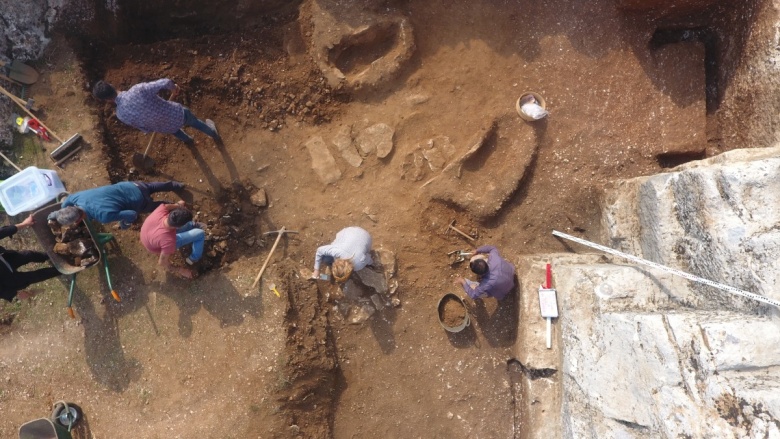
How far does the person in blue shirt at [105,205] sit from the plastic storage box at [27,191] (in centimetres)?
59

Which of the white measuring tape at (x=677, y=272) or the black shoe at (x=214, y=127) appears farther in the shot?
the black shoe at (x=214, y=127)

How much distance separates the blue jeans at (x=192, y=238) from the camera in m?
5.01

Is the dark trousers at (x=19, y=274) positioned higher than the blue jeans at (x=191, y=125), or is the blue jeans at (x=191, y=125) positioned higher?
the blue jeans at (x=191, y=125)

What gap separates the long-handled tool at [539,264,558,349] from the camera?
496 cm

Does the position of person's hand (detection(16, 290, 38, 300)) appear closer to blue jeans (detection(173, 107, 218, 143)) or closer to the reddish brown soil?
blue jeans (detection(173, 107, 218, 143))

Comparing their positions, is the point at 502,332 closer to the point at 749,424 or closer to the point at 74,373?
the point at 749,424

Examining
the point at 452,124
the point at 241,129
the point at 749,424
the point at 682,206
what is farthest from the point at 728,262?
the point at 241,129

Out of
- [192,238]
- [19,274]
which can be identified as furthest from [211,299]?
[19,274]

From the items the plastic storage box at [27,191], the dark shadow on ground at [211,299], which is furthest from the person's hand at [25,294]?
the dark shadow on ground at [211,299]

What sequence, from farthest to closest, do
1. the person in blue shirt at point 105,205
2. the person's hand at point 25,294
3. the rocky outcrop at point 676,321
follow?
the person's hand at point 25,294, the person in blue shirt at point 105,205, the rocky outcrop at point 676,321

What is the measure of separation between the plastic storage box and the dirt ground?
388mm

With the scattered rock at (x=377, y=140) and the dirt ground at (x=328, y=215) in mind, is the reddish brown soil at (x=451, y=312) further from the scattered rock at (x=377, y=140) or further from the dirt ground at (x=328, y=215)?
the scattered rock at (x=377, y=140)

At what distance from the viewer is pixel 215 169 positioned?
6.20 metres

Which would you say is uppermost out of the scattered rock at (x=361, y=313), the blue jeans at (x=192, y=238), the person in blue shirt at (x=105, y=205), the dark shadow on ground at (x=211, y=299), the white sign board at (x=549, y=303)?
the person in blue shirt at (x=105, y=205)
